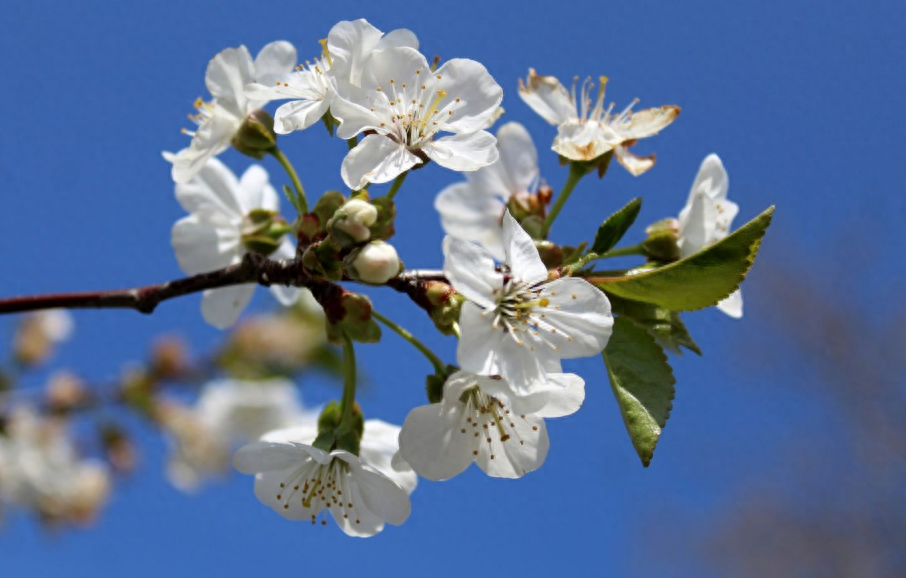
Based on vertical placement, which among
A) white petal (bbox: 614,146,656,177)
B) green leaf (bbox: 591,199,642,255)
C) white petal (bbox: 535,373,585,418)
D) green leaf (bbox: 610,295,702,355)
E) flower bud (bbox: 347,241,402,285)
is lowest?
white petal (bbox: 535,373,585,418)

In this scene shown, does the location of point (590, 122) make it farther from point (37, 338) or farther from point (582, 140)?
point (37, 338)

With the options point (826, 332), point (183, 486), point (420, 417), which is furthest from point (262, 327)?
point (826, 332)

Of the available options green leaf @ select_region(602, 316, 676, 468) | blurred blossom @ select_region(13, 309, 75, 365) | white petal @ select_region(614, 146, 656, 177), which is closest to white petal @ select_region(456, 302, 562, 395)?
green leaf @ select_region(602, 316, 676, 468)

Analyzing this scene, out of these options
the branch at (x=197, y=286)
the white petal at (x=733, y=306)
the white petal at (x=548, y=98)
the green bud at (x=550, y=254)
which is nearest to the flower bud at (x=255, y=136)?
the branch at (x=197, y=286)

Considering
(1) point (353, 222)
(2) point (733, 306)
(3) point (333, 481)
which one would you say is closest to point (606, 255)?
(2) point (733, 306)

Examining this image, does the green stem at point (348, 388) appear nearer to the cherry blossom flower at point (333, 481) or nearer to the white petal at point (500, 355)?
the cherry blossom flower at point (333, 481)

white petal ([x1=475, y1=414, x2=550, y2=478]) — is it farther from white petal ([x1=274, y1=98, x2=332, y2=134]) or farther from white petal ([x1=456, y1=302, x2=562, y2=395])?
white petal ([x1=274, y1=98, x2=332, y2=134])
